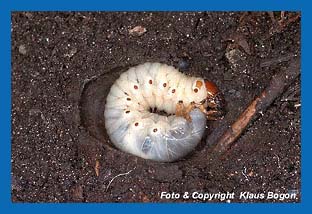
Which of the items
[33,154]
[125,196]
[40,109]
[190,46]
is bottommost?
[125,196]

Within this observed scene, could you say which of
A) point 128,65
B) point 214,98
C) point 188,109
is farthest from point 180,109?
point 128,65

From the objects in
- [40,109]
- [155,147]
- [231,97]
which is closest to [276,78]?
[231,97]

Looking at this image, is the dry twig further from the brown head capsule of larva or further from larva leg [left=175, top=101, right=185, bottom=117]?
larva leg [left=175, top=101, right=185, bottom=117]

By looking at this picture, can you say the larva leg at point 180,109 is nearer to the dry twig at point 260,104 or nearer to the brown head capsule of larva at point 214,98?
the brown head capsule of larva at point 214,98

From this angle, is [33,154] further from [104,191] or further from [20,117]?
[104,191]

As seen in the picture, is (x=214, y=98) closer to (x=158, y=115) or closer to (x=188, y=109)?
(x=188, y=109)

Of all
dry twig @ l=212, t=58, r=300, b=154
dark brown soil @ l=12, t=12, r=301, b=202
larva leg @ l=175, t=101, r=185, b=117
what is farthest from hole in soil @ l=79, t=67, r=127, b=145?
dry twig @ l=212, t=58, r=300, b=154

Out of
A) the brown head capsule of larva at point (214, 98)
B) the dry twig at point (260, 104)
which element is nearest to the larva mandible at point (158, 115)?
the brown head capsule of larva at point (214, 98)
